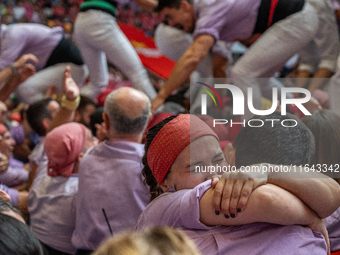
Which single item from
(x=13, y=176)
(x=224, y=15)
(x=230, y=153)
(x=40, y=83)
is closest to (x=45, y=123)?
(x=13, y=176)

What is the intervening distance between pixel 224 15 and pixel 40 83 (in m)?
1.60

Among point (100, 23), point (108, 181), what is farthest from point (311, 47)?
point (108, 181)

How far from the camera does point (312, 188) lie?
66cm

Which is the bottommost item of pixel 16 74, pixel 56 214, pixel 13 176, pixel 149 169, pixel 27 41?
pixel 13 176

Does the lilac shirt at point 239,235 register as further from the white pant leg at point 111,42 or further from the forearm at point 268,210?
the white pant leg at point 111,42

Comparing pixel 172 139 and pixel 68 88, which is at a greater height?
pixel 172 139

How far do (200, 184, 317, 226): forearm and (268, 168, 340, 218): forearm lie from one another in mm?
13

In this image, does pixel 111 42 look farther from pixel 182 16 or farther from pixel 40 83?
pixel 40 83

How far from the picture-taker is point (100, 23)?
7.38 ft

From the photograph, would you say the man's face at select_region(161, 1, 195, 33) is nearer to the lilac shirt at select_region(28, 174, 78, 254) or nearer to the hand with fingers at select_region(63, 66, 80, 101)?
the hand with fingers at select_region(63, 66, 80, 101)

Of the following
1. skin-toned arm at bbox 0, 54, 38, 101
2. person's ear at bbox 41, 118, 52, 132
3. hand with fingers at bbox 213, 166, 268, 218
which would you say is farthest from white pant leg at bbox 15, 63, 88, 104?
hand with fingers at bbox 213, 166, 268, 218

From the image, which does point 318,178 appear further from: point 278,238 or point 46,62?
point 46,62

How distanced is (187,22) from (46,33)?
1.23 meters

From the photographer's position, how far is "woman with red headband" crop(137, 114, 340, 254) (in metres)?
0.64
